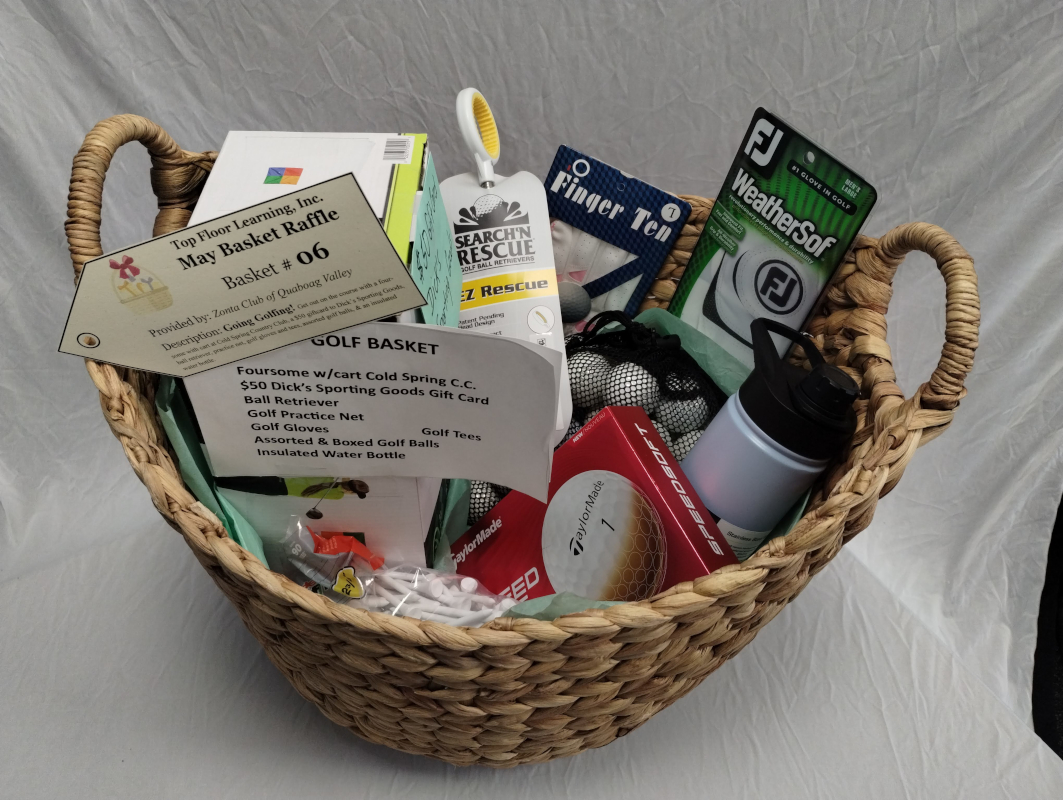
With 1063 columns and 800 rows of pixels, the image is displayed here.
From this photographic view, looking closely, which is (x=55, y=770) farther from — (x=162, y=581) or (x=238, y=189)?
(x=238, y=189)

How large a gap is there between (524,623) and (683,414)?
→ 29cm

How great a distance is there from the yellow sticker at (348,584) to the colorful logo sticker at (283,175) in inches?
10.5

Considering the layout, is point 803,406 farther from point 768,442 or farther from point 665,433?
point 665,433

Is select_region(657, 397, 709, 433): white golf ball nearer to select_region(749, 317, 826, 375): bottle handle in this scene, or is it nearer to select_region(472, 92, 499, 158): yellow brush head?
select_region(749, 317, 826, 375): bottle handle

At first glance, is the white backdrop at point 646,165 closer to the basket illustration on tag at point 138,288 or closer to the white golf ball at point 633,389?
the white golf ball at point 633,389

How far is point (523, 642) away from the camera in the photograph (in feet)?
1.45

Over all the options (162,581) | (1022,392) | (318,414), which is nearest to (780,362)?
(318,414)

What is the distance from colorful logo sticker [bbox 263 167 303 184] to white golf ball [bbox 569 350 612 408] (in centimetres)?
29

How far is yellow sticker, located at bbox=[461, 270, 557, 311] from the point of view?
0.69 m

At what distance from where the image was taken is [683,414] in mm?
671

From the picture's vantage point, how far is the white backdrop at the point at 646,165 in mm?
728

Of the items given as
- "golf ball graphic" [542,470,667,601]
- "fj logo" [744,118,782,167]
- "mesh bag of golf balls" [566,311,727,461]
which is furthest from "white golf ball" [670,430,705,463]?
"fj logo" [744,118,782,167]

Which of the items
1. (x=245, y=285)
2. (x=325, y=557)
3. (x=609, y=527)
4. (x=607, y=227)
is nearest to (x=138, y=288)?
(x=245, y=285)

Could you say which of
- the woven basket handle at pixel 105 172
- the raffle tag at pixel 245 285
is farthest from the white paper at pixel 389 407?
the woven basket handle at pixel 105 172
